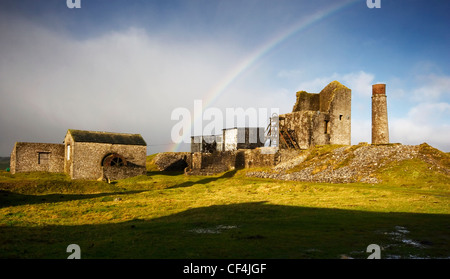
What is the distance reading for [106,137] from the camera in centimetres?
3872

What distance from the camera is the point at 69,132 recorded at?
3744 centimetres

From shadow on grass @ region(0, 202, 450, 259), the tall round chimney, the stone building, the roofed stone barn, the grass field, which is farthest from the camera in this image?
the stone building

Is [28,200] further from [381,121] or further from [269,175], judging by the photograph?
[381,121]

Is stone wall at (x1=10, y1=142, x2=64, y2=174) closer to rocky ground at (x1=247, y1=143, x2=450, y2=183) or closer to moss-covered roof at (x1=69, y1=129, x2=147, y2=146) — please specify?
moss-covered roof at (x1=69, y1=129, x2=147, y2=146)

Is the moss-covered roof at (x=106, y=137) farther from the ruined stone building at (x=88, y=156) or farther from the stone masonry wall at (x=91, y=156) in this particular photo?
the stone masonry wall at (x=91, y=156)

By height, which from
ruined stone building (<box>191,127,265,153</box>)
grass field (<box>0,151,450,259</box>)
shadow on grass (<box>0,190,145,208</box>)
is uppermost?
ruined stone building (<box>191,127,265,153</box>)

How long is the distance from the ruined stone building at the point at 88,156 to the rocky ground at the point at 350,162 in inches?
538

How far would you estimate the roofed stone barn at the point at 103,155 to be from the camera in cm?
3572

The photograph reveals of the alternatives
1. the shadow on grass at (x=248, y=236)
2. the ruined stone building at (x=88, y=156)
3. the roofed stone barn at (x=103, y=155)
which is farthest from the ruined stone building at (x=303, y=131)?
the shadow on grass at (x=248, y=236)

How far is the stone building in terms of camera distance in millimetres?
38406

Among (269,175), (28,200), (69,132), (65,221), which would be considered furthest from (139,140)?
(65,221)

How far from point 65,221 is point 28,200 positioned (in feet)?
23.8

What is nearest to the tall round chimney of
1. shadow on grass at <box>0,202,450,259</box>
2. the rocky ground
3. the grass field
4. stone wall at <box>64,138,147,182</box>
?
the rocky ground

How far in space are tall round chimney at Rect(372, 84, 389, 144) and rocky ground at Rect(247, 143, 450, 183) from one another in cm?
354
